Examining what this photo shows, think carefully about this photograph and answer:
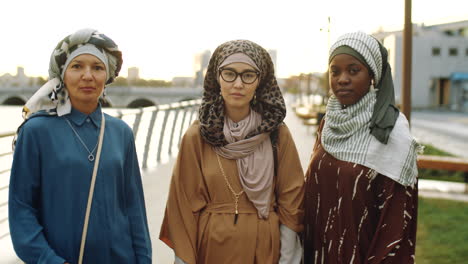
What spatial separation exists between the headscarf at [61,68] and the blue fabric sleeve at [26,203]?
5.0 inches

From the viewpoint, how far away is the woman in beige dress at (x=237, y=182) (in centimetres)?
226

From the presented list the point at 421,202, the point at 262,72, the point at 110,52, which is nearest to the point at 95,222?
the point at 110,52

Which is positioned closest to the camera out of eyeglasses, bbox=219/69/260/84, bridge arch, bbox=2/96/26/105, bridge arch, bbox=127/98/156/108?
eyeglasses, bbox=219/69/260/84

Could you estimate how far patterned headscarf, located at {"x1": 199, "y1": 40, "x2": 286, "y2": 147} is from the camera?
89.4 inches

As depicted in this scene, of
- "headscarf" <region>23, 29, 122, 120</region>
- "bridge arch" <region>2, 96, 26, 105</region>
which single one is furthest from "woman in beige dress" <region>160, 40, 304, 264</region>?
"bridge arch" <region>2, 96, 26, 105</region>

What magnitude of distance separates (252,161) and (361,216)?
60 cm

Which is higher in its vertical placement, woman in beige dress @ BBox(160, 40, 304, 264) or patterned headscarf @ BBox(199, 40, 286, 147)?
patterned headscarf @ BBox(199, 40, 286, 147)

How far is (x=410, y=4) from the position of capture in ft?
18.8

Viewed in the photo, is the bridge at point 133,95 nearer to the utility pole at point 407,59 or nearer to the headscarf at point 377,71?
the utility pole at point 407,59

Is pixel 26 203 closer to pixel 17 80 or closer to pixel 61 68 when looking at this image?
pixel 61 68

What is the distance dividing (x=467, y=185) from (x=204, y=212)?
5.72m

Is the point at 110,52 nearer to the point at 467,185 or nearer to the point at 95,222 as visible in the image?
the point at 95,222

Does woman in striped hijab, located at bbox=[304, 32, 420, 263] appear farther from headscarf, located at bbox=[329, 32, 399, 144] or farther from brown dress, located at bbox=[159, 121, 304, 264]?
brown dress, located at bbox=[159, 121, 304, 264]

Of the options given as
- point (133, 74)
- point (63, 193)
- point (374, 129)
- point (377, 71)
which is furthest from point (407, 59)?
point (133, 74)
